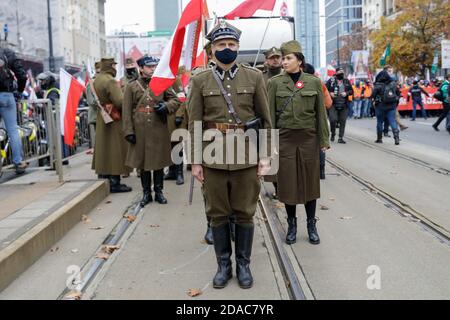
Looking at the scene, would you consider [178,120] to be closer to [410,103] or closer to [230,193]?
[230,193]

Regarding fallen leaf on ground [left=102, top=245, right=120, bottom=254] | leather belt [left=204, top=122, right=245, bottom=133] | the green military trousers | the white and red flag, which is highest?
the white and red flag

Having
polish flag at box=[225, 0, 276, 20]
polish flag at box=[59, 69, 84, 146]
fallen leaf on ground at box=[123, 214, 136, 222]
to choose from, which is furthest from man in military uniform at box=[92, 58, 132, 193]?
polish flag at box=[225, 0, 276, 20]

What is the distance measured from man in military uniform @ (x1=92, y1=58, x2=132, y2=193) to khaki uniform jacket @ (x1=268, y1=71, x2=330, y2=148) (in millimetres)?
3578

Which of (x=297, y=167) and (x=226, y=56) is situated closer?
(x=226, y=56)

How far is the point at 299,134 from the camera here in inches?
247

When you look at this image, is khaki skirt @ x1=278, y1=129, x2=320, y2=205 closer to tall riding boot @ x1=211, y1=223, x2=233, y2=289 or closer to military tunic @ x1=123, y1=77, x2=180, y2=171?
tall riding boot @ x1=211, y1=223, x2=233, y2=289

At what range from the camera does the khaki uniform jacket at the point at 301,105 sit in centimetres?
623

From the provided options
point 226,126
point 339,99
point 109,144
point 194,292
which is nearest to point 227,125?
point 226,126

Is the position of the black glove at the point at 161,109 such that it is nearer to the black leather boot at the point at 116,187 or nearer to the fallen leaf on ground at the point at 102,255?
the black leather boot at the point at 116,187

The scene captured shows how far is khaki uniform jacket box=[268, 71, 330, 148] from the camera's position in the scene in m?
6.23

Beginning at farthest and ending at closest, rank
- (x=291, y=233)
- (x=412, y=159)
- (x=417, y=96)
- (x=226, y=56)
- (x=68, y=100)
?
(x=417, y=96) < (x=412, y=159) < (x=68, y=100) < (x=291, y=233) < (x=226, y=56)

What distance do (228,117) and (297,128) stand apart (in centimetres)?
142

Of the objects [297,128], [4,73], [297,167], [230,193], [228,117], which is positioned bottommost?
[230,193]

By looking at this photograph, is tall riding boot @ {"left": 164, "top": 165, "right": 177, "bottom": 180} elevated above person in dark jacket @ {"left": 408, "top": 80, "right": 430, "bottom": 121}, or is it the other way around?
person in dark jacket @ {"left": 408, "top": 80, "right": 430, "bottom": 121}
